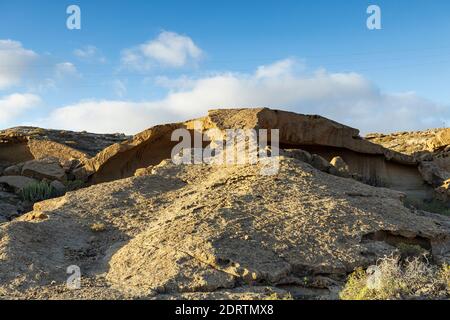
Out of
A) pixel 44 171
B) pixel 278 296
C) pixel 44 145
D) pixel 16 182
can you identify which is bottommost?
pixel 278 296

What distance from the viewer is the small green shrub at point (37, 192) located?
12737 mm

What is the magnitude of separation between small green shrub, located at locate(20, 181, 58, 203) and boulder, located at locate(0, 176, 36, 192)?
0.32m

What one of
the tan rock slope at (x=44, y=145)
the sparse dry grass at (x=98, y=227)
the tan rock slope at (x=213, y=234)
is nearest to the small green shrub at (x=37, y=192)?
the tan rock slope at (x=213, y=234)

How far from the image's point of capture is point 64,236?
7.71 m

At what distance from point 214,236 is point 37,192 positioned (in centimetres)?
743

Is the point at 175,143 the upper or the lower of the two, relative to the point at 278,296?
upper

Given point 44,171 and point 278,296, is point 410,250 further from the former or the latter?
point 44,171

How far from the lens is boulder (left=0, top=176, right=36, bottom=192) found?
44.3 ft

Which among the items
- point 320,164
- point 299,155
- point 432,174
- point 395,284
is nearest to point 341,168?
point 320,164

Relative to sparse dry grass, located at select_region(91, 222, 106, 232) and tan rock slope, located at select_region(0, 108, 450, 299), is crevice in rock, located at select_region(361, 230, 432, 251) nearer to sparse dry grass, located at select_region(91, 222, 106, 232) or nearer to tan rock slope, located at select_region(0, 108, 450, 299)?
tan rock slope, located at select_region(0, 108, 450, 299)

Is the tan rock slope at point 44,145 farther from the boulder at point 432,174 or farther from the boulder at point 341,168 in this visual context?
the boulder at point 432,174

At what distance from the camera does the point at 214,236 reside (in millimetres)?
6801
